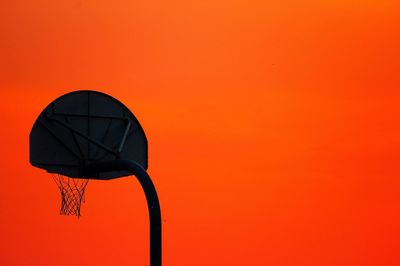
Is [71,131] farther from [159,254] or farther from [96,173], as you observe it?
[159,254]

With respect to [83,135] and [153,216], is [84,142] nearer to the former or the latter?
[83,135]

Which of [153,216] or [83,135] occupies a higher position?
[83,135]

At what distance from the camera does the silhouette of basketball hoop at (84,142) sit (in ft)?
49.2

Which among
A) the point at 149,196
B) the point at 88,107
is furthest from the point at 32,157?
the point at 149,196

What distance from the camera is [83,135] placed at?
1542 cm

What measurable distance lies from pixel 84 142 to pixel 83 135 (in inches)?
6.2

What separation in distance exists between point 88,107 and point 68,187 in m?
1.63

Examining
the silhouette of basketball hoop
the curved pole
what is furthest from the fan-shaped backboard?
the curved pole

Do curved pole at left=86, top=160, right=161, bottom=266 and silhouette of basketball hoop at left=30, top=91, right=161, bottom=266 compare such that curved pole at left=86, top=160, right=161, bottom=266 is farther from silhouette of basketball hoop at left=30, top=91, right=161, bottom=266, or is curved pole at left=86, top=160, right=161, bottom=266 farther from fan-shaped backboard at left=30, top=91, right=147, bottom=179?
fan-shaped backboard at left=30, top=91, right=147, bottom=179

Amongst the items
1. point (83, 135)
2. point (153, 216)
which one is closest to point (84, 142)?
point (83, 135)

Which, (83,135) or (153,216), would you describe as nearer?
(153,216)

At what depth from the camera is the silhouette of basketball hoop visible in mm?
14984

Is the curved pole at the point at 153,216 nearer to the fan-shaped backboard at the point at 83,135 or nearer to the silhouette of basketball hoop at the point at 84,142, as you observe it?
the silhouette of basketball hoop at the point at 84,142

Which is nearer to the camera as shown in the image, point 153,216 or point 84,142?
point 153,216
